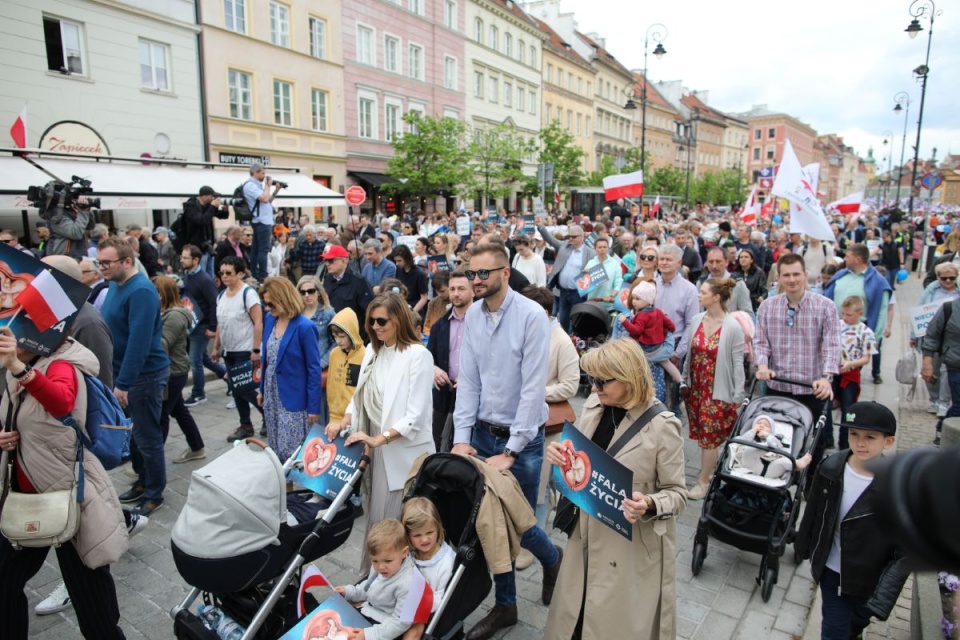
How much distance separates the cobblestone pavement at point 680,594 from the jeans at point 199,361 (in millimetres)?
2856

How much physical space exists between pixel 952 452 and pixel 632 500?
192cm

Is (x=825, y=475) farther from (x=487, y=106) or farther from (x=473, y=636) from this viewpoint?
(x=487, y=106)

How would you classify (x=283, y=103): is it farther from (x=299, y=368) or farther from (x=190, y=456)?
(x=299, y=368)

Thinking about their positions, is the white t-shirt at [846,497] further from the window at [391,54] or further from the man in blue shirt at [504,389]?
the window at [391,54]

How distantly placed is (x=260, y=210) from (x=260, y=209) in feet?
0.07

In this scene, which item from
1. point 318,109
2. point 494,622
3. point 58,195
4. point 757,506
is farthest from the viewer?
point 318,109

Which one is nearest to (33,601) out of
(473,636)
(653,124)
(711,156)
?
(473,636)

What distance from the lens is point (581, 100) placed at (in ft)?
189

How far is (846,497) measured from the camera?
3.18 metres

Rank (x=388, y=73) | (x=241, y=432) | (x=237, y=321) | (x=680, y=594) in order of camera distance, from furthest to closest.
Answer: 1. (x=388, y=73)
2. (x=241, y=432)
3. (x=237, y=321)
4. (x=680, y=594)

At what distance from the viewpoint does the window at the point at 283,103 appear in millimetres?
26422

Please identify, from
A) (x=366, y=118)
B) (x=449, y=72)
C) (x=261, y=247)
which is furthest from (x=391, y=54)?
(x=261, y=247)

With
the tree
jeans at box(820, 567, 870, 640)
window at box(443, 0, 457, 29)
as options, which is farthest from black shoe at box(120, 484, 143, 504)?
window at box(443, 0, 457, 29)

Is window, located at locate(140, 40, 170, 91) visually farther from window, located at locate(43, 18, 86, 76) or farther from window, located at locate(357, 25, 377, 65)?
window, located at locate(357, 25, 377, 65)
